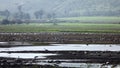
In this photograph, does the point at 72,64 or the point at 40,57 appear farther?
the point at 40,57

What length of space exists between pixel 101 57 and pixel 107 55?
8.52 feet

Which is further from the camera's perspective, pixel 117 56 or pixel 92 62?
pixel 117 56

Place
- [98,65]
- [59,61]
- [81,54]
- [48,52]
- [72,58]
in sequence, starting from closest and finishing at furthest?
[98,65] < [59,61] < [72,58] < [81,54] < [48,52]

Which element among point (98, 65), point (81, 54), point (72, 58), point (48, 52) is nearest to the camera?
point (98, 65)

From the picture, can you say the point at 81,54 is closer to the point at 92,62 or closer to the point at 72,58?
the point at 72,58

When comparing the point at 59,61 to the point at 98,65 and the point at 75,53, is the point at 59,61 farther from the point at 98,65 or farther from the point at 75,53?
the point at 75,53

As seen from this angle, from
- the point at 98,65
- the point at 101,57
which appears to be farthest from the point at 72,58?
the point at 98,65

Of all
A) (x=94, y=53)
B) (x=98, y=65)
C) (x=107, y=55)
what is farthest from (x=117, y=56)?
(x=98, y=65)

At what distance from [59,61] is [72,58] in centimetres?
455

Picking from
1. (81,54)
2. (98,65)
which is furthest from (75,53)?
(98,65)

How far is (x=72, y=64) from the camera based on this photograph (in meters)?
52.0

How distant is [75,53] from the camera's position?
64.7 metres

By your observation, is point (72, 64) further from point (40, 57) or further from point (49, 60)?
point (40, 57)

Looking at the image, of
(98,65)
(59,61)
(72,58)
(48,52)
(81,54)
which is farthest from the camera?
(48,52)
